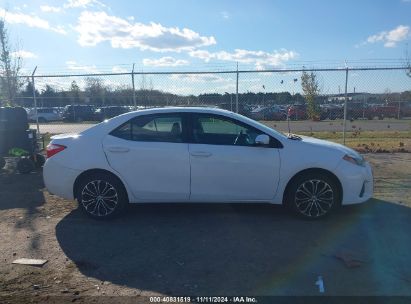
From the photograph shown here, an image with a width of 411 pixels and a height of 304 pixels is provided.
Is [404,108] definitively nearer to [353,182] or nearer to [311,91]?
[311,91]

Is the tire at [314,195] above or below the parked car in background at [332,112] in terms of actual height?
below

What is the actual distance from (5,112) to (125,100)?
449cm

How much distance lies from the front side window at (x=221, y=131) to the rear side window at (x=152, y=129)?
257mm

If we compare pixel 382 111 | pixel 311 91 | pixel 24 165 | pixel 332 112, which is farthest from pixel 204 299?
pixel 382 111

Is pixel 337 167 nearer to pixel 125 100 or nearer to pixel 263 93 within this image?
pixel 263 93

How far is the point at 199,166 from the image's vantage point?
5707 millimetres

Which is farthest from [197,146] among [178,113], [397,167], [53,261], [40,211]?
[397,167]

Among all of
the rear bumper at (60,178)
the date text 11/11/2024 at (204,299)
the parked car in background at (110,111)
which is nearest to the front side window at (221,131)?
the rear bumper at (60,178)

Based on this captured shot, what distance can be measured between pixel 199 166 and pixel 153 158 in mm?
650

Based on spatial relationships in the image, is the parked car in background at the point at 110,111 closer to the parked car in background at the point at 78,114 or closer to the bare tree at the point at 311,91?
the parked car in background at the point at 78,114

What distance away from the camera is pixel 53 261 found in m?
4.58

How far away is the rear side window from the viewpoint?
→ 5.85 meters

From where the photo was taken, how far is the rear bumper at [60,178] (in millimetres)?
5887

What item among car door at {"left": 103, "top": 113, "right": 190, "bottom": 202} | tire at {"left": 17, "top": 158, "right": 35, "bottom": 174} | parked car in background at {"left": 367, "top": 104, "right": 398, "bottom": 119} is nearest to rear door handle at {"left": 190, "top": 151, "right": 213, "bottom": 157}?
car door at {"left": 103, "top": 113, "right": 190, "bottom": 202}
